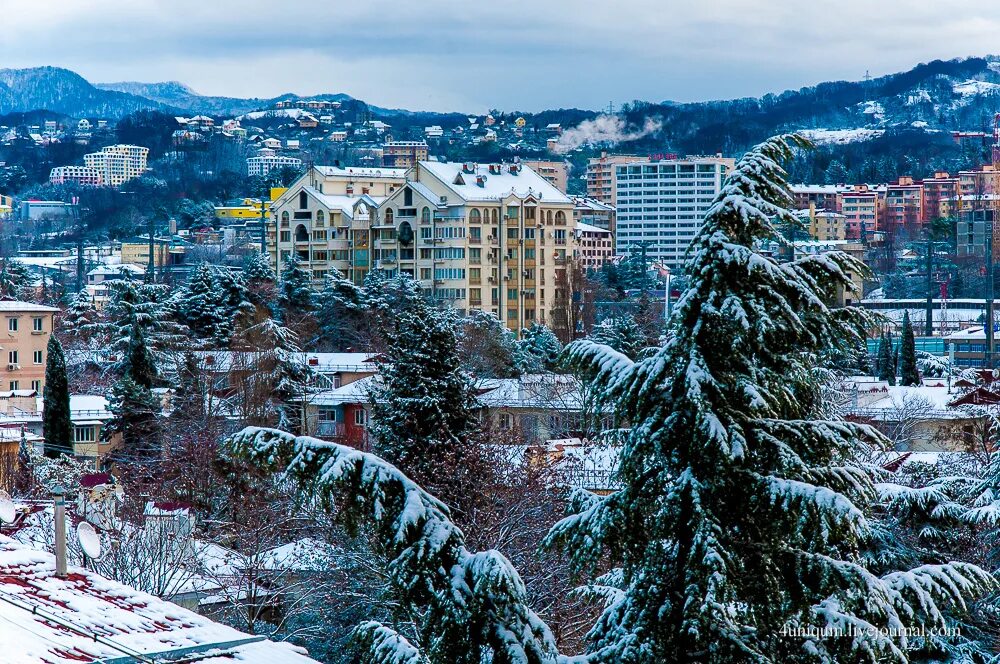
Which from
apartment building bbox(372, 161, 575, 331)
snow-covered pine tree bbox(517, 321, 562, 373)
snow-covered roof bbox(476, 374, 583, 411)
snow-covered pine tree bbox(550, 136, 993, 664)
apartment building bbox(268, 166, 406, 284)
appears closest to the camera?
snow-covered pine tree bbox(550, 136, 993, 664)

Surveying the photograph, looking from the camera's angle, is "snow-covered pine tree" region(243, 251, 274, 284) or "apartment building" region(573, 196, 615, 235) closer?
"snow-covered pine tree" region(243, 251, 274, 284)

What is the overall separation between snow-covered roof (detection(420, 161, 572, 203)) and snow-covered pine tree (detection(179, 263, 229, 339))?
14546mm

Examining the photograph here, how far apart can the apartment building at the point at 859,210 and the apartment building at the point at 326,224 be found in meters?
86.9

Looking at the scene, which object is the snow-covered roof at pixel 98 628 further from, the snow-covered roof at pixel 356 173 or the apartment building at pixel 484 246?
the snow-covered roof at pixel 356 173

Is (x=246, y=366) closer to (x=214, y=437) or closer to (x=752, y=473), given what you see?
(x=214, y=437)

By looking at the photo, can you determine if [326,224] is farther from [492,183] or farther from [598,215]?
[598,215]

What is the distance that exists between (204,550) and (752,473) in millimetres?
12414

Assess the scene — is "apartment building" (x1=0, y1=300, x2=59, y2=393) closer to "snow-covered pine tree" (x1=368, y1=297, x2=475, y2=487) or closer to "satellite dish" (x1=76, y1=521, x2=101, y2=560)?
"snow-covered pine tree" (x1=368, y1=297, x2=475, y2=487)

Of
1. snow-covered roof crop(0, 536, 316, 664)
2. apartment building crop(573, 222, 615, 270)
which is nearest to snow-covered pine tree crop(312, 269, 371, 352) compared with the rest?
snow-covered roof crop(0, 536, 316, 664)

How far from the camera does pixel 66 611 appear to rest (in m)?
7.67

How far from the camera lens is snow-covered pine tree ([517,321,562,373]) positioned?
44.2 meters

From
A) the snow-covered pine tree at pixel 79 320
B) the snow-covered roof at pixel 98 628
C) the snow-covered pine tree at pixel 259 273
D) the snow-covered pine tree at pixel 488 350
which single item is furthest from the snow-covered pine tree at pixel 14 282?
the snow-covered roof at pixel 98 628

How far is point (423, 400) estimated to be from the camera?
20312 mm

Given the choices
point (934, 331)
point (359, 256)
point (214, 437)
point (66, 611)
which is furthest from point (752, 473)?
point (934, 331)
